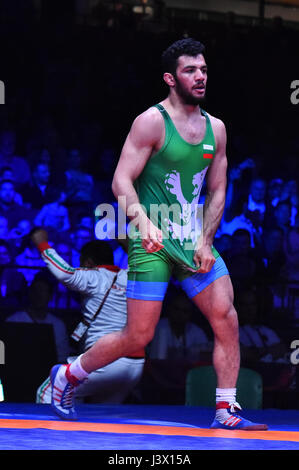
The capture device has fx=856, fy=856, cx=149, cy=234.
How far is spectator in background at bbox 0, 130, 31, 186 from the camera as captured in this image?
801 cm

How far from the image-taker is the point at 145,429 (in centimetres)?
344

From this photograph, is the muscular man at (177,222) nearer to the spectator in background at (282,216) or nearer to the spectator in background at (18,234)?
the spectator in background at (18,234)

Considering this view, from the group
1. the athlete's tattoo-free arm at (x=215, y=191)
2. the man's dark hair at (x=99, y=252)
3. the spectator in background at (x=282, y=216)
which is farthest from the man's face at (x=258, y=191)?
the athlete's tattoo-free arm at (x=215, y=191)

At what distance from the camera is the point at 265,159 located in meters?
9.51

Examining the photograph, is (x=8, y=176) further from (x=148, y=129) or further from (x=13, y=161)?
(x=148, y=129)

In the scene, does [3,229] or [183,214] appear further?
[3,229]

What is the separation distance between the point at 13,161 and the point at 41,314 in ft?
6.64

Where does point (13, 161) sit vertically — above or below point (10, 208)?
above

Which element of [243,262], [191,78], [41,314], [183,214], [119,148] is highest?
[119,148]

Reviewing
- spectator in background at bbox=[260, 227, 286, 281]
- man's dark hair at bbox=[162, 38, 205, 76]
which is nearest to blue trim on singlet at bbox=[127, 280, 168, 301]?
man's dark hair at bbox=[162, 38, 205, 76]

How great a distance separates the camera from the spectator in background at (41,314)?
255 inches

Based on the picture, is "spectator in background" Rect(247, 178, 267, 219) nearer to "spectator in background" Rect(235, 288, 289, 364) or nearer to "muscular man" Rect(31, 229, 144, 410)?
"spectator in background" Rect(235, 288, 289, 364)

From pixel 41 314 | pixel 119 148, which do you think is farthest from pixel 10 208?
pixel 119 148

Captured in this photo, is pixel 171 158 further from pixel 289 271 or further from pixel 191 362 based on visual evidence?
pixel 289 271
